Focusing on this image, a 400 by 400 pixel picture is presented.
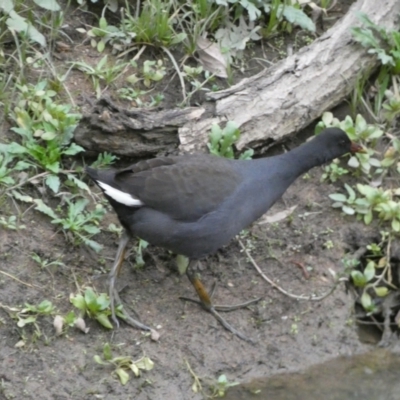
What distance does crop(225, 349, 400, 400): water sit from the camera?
477 centimetres

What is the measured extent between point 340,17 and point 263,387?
319 cm

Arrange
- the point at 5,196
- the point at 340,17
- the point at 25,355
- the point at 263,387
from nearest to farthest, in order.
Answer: the point at 25,355 → the point at 263,387 → the point at 5,196 → the point at 340,17

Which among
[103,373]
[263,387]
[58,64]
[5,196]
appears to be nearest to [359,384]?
[263,387]

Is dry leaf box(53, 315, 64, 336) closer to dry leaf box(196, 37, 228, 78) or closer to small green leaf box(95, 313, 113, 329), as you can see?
small green leaf box(95, 313, 113, 329)

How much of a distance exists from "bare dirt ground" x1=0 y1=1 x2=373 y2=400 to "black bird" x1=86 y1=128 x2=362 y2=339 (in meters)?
0.15

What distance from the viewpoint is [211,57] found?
6324 mm

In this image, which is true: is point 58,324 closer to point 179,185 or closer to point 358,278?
point 179,185

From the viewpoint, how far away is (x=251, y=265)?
17.6ft

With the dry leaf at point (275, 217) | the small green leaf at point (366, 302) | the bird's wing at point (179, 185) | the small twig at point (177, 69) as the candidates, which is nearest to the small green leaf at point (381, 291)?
the small green leaf at point (366, 302)

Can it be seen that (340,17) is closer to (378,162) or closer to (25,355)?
(378,162)

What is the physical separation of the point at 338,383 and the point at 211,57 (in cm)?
252

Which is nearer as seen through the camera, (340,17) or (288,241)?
(288,241)

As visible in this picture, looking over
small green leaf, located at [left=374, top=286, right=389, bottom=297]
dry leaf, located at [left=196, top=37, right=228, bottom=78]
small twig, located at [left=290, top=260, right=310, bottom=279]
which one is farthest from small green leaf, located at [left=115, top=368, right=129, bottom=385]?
dry leaf, located at [left=196, top=37, right=228, bottom=78]

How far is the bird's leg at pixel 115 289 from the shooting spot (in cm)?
484
